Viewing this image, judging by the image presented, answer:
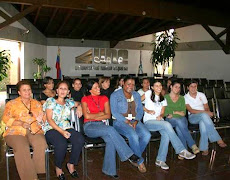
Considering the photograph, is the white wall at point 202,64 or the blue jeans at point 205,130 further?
the white wall at point 202,64

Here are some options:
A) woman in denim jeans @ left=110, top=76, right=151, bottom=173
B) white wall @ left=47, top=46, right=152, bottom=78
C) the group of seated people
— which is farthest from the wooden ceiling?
woman in denim jeans @ left=110, top=76, right=151, bottom=173

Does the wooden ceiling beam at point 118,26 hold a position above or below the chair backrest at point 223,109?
above

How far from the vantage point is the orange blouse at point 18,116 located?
2.89 metres

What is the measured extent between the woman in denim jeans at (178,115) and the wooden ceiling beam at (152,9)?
4651 mm

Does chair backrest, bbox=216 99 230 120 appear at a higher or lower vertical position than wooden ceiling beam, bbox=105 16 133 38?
lower

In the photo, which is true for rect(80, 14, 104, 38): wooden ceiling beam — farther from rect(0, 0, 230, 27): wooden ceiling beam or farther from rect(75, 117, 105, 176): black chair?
rect(75, 117, 105, 176): black chair

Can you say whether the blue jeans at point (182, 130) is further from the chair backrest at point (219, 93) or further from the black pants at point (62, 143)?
the chair backrest at point (219, 93)

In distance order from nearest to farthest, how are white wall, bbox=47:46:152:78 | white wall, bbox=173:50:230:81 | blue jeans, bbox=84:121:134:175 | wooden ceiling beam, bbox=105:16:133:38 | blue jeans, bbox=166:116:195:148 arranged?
blue jeans, bbox=84:121:134:175
blue jeans, bbox=166:116:195:148
wooden ceiling beam, bbox=105:16:133:38
white wall, bbox=173:50:230:81
white wall, bbox=47:46:152:78

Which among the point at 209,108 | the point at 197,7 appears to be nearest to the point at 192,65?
the point at 197,7

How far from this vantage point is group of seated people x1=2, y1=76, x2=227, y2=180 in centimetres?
288

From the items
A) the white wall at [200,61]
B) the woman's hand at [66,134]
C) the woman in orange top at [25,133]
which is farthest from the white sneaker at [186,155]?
the white wall at [200,61]

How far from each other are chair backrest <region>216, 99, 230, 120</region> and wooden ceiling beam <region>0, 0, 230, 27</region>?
189 inches

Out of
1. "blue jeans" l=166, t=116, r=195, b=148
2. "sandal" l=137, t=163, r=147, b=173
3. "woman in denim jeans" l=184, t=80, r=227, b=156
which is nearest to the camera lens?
"sandal" l=137, t=163, r=147, b=173

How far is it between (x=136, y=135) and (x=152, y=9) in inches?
249
